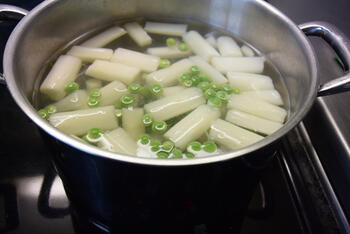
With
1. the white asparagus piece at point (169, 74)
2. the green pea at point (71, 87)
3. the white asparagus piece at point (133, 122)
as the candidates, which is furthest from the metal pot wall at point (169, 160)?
the white asparagus piece at point (169, 74)

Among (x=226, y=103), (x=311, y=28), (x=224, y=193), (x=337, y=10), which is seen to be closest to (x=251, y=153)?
(x=224, y=193)

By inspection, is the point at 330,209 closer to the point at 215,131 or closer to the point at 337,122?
the point at 337,122

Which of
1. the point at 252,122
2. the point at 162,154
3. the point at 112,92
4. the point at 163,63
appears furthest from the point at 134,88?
the point at 252,122

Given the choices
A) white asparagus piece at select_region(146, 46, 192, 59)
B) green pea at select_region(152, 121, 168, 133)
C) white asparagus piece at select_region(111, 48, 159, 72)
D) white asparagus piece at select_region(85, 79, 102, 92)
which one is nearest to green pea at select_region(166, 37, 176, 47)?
white asparagus piece at select_region(146, 46, 192, 59)

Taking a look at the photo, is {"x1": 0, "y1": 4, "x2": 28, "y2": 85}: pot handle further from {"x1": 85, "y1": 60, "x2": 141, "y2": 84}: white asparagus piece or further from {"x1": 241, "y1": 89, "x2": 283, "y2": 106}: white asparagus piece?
{"x1": 241, "y1": 89, "x2": 283, "y2": 106}: white asparagus piece

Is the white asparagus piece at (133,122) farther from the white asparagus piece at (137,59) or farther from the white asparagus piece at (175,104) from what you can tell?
the white asparagus piece at (137,59)

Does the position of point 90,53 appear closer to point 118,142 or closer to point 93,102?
point 93,102
